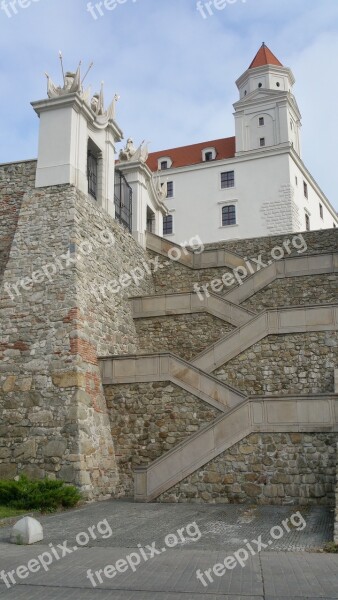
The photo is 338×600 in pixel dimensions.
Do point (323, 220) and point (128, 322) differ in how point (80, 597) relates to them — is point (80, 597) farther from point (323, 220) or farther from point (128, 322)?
point (323, 220)

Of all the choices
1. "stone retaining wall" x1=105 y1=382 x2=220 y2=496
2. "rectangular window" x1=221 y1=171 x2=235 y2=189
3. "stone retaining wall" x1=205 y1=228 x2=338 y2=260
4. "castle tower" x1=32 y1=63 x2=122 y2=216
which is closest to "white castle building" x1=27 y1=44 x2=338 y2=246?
"rectangular window" x1=221 y1=171 x2=235 y2=189

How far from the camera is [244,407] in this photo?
13.2 metres

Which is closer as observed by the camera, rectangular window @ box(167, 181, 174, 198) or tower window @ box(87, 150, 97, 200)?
tower window @ box(87, 150, 97, 200)

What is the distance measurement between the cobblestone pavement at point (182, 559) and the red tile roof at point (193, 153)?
39.8 meters

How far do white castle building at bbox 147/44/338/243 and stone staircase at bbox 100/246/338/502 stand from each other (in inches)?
873

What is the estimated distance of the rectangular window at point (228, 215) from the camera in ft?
145

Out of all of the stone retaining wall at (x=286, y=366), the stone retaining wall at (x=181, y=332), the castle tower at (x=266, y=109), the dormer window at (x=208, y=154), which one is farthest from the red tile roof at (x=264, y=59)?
the stone retaining wall at (x=286, y=366)

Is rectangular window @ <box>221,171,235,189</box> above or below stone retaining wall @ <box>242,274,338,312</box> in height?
above

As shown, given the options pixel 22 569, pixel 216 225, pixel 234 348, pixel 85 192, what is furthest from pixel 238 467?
pixel 216 225

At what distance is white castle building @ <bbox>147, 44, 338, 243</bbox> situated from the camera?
4312 centimetres

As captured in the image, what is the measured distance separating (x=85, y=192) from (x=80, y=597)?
13.9m

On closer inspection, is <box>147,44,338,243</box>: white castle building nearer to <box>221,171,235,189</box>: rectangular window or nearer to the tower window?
<box>221,171,235,189</box>: rectangular window

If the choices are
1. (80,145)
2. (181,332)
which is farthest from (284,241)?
(80,145)

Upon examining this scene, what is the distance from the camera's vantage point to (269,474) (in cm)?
1287
